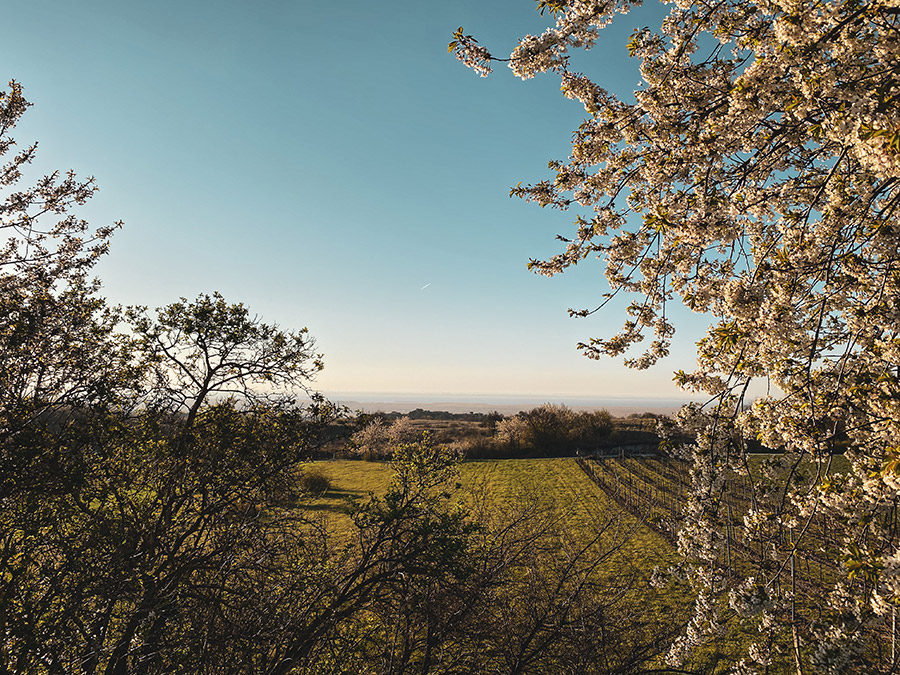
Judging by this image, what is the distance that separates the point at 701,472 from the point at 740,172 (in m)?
2.61

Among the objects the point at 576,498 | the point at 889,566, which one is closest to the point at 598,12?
the point at 889,566

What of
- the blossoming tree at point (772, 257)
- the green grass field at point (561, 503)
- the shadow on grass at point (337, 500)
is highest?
the blossoming tree at point (772, 257)

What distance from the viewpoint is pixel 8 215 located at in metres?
5.86

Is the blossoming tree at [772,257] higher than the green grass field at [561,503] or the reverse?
higher

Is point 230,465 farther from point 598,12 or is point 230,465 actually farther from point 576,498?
point 576,498

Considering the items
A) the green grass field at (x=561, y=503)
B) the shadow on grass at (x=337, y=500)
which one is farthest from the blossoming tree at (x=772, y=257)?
the shadow on grass at (x=337, y=500)

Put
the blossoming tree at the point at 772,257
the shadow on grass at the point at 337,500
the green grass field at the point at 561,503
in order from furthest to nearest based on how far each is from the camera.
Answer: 1. the shadow on grass at the point at 337,500
2. the green grass field at the point at 561,503
3. the blossoming tree at the point at 772,257

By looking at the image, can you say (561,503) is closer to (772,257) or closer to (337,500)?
(337,500)

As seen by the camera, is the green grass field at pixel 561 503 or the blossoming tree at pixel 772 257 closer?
the blossoming tree at pixel 772 257

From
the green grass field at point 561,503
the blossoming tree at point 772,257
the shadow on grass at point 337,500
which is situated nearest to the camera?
the blossoming tree at point 772,257

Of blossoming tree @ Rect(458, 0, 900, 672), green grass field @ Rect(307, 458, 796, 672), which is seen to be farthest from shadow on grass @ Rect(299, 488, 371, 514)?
blossoming tree @ Rect(458, 0, 900, 672)

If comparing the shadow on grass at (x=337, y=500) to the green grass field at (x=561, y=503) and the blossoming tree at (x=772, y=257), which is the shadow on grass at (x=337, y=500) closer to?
the green grass field at (x=561, y=503)

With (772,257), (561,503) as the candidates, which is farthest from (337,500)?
(772,257)

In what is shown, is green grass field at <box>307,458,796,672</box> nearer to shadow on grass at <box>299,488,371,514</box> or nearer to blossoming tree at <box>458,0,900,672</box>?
shadow on grass at <box>299,488,371,514</box>
